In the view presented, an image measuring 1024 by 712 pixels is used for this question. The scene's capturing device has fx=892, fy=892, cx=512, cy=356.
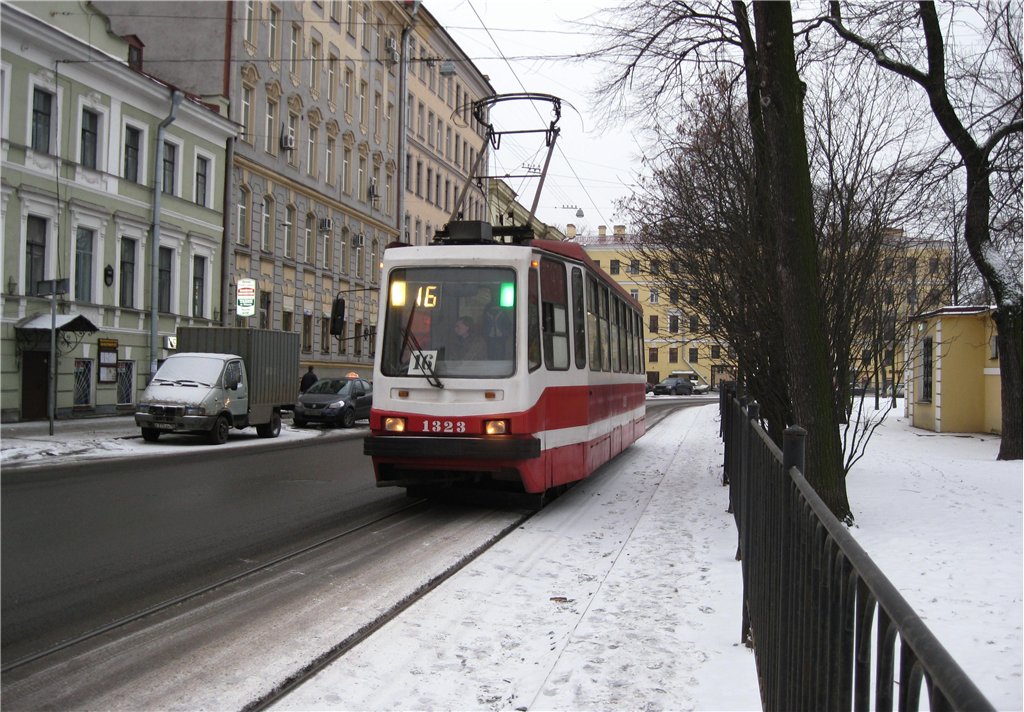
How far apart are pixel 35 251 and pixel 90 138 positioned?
422 centimetres

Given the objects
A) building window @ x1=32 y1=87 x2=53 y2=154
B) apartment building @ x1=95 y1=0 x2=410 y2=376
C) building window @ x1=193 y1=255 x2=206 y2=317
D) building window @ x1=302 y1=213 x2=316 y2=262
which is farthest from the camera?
building window @ x1=302 y1=213 x2=316 y2=262

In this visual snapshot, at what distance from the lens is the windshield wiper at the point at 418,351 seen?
9.68 metres

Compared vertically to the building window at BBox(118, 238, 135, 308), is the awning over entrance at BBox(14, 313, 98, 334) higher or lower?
lower

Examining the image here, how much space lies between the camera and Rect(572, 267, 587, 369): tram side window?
10805mm

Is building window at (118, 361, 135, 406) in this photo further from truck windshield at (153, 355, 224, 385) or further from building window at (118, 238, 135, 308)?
truck windshield at (153, 355, 224, 385)

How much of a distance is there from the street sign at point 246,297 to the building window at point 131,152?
565 cm

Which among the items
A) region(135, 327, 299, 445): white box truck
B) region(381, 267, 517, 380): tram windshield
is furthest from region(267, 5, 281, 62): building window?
region(381, 267, 517, 380): tram windshield

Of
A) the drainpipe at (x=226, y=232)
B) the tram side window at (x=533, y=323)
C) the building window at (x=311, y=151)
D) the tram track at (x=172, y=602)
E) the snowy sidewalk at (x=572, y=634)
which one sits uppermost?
the building window at (x=311, y=151)

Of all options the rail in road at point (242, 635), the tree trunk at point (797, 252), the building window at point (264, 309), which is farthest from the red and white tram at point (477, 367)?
the building window at point (264, 309)

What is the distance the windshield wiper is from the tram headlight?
2.34 ft

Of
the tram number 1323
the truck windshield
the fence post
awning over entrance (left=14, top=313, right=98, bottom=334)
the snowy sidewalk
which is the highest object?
awning over entrance (left=14, top=313, right=98, bottom=334)

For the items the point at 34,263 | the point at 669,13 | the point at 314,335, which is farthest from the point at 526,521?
the point at 314,335

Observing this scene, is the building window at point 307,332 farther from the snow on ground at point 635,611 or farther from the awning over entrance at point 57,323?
the snow on ground at point 635,611

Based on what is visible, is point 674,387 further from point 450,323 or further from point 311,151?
point 450,323
